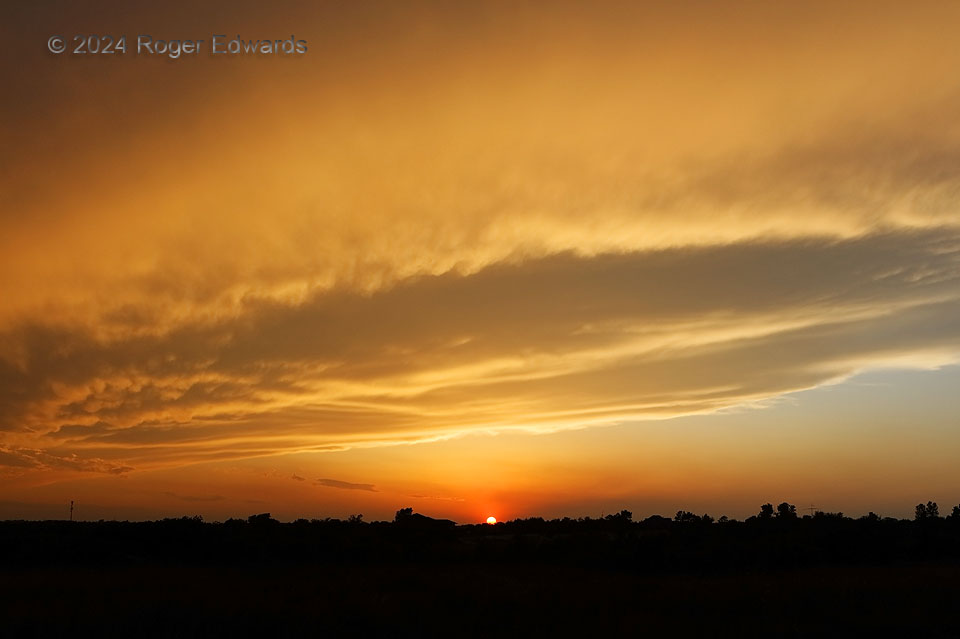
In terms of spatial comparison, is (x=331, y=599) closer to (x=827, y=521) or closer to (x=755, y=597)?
(x=755, y=597)

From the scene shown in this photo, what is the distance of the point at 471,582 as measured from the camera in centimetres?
2581

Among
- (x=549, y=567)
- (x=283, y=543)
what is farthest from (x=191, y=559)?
(x=549, y=567)

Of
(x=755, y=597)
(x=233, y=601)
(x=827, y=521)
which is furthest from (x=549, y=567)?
(x=827, y=521)

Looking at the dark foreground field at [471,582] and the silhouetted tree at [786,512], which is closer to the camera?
the dark foreground field at [471,582]

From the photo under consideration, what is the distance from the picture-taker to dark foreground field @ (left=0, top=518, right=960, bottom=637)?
58.0ft

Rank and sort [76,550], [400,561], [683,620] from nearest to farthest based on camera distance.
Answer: [683,620], [76,550], [400,561]

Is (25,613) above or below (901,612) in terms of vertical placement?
above

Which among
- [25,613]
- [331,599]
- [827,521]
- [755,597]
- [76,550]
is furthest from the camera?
[827,521]

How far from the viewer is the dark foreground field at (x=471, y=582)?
696 inches

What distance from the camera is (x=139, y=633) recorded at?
16078 millimetres

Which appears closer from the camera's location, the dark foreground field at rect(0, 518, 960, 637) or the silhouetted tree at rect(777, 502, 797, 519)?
the dark foreground field at rect(0, 518, 960, 637)

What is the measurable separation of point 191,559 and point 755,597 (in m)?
26.5

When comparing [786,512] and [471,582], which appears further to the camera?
[786,512]

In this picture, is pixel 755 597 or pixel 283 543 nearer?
pixel 755 597
